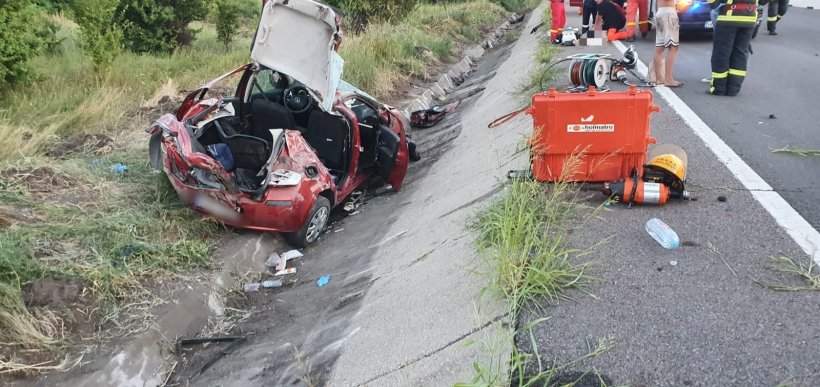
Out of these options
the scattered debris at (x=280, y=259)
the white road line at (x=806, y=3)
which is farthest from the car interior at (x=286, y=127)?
the white road line at (x=806, y=3)

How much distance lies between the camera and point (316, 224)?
19.7 feet

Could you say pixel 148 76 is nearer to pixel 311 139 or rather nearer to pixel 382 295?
pixel 311 139

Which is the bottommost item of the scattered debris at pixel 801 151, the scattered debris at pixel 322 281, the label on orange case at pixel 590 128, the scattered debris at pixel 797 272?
the scattered debris at pixel 322 281

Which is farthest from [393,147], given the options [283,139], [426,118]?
[426,118]

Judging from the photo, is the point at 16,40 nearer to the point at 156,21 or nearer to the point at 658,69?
the point at 156,21

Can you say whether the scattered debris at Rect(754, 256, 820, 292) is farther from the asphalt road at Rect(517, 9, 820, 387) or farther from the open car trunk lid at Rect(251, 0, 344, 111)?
the open car trunk lid at Rect(251, 0, 344, 111)

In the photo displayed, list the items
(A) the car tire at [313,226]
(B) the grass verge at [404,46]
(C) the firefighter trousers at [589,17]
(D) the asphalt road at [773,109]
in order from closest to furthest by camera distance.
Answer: (D) the asphalt road at [773,109] → (A) the car tire at [313,226] → (B) the grass verge at [404,46] → (C) the firefighter trousers at [589,17]

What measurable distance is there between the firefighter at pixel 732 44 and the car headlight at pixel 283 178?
5.30m

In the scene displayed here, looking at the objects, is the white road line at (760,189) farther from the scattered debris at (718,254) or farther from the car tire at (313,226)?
the car tire at (313,226)

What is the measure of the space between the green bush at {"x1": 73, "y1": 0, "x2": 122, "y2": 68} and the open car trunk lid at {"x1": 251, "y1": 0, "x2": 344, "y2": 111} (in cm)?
455

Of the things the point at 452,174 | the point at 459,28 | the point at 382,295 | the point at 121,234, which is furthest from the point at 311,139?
the point at 459,28

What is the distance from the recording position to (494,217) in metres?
4.30

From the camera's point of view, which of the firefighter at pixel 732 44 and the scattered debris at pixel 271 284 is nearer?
the scattered debris at pixel 271 284

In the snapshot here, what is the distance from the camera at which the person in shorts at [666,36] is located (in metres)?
7.71
